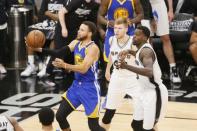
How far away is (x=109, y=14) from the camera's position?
335 inches

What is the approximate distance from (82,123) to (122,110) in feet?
2.81

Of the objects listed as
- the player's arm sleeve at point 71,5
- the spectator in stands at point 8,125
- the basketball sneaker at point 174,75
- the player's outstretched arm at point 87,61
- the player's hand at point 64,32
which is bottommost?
the basketball sneaker at point 174,75

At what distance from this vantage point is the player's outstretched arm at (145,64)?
19.0 feet

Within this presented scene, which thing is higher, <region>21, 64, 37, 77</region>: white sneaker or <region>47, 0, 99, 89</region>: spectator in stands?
<region>47, 0, 99, 89</region>: spectator in stands

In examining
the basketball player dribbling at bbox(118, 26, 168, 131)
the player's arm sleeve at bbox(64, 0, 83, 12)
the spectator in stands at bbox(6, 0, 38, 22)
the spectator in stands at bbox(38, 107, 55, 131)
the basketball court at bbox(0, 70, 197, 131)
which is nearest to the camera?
the spectator in stands at bbox(38, 107, 55, 131)

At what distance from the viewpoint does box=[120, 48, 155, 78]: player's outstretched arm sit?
5.80m

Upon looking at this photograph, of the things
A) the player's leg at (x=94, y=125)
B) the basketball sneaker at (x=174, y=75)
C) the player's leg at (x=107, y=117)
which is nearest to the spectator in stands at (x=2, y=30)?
the basketball sneaker at (x=174, y=75)

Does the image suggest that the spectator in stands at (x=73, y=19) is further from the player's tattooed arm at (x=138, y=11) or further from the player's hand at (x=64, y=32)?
the player's tattooed arm at (x=138, y=11)

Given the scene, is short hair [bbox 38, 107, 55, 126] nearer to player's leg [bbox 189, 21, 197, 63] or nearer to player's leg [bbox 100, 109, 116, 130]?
player's leg [bbox 100, 109, 116, 130]

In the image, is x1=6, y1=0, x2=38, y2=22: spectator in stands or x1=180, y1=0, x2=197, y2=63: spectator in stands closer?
x1=180, y1=0, x2=197, y2=63: spectator in stands

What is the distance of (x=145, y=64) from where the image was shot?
5891 mm

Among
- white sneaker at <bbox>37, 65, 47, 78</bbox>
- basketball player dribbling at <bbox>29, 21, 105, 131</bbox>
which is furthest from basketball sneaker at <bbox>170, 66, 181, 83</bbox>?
Result: basketball player dribbling at <bbox>29, 21, 105, 131</bbox>

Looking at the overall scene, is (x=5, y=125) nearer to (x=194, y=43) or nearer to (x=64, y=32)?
(x=64, y=32)

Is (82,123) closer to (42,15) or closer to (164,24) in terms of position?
(164,24)
